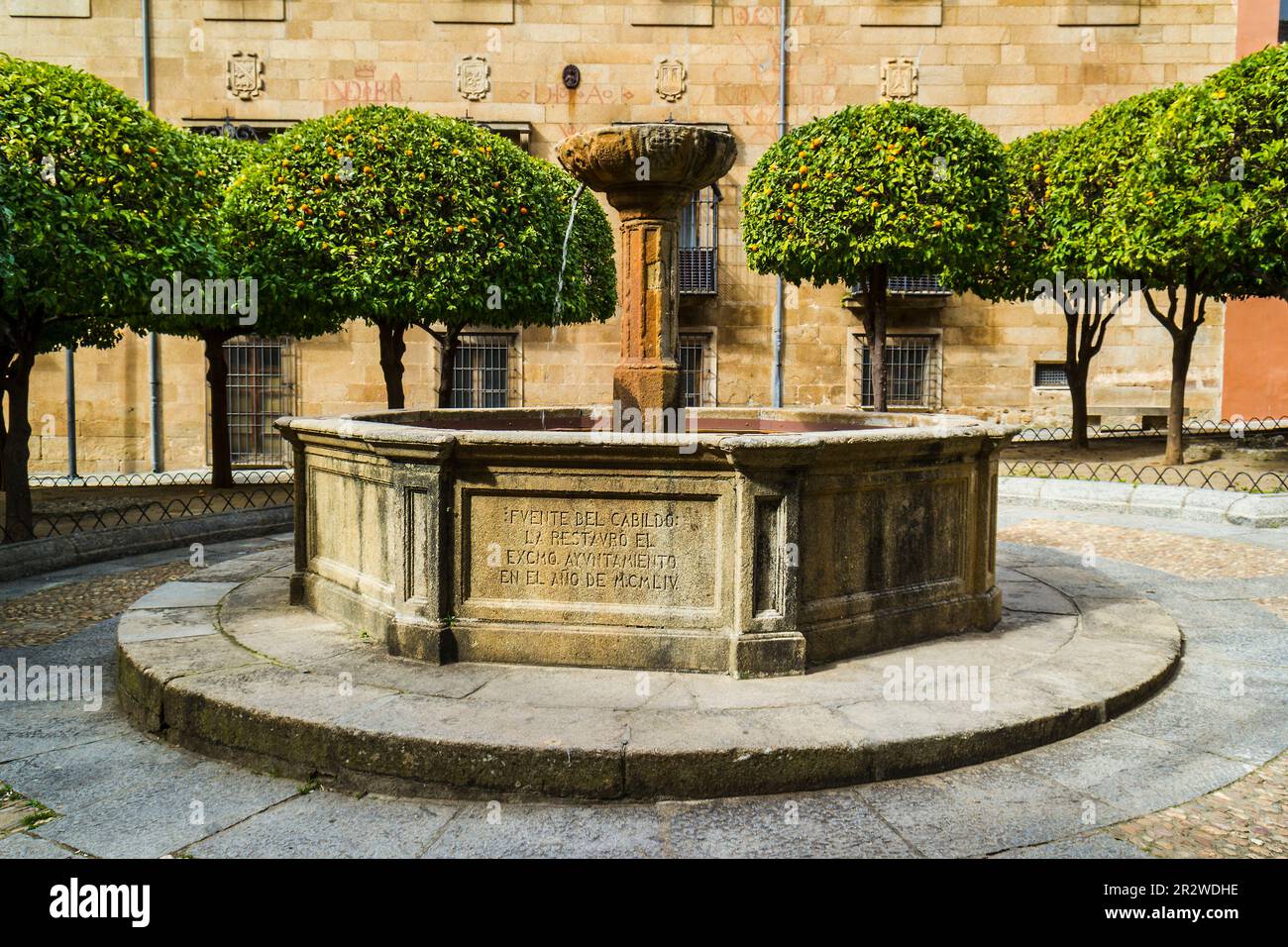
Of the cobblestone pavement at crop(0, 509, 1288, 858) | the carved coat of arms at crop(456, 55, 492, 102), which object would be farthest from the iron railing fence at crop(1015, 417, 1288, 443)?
the cobblestone pavement at crop(0, 509, 1288, 858)

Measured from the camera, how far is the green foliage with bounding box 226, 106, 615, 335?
1208 cm

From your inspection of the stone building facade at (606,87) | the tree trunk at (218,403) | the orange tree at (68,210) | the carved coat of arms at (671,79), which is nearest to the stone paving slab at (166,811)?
the orange tree at (68,210)

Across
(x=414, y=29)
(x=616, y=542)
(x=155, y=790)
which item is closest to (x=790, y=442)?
(x=616, y=542)

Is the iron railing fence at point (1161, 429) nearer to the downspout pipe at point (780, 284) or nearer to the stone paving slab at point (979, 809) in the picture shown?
the downspout pipe at point (780, 284)

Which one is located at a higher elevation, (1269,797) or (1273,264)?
(1273,264)

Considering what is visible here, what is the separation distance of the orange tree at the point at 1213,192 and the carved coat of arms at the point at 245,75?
16.0 meters

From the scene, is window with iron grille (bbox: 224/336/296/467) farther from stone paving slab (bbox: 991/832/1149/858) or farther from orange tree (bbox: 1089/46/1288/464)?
stone paving slab (bbox: 991/832/1149/858)

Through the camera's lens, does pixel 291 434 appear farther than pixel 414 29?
No

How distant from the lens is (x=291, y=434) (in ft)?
20.6

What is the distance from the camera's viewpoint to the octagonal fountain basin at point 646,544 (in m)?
4.67

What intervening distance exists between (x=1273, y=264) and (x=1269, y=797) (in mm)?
10821

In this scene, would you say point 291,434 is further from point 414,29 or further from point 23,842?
point 414,29

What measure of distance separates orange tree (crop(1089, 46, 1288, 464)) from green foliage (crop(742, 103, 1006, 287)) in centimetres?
195

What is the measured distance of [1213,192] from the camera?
1238 cm
